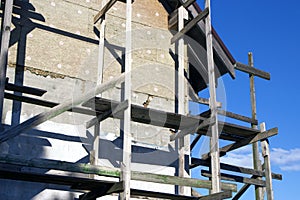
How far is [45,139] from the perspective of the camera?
8695mm

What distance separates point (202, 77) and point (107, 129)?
3.06m

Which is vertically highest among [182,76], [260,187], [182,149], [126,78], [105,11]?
[105,11]

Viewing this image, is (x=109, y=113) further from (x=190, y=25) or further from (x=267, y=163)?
(x=267, y=163)

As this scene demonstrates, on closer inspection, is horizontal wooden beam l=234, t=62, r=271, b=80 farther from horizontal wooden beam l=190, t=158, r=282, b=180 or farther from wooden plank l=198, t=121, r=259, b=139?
horizontal wooden beam l=190, t=158, r=282, b=180

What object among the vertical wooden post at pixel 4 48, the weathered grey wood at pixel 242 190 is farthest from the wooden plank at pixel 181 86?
the vertical wooden post at pixel 4 48

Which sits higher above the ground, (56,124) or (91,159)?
(56,124)

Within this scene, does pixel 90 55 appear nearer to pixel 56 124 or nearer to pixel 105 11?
pixel 105 11

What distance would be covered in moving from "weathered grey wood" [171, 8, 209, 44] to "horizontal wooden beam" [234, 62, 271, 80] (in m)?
1.43

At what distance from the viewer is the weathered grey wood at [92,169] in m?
6.64

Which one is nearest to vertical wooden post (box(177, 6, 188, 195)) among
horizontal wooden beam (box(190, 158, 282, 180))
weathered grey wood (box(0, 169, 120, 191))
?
horizontal wooden beam (box(190, 158, 282, 180))

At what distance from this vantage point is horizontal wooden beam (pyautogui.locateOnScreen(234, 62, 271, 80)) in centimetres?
1058

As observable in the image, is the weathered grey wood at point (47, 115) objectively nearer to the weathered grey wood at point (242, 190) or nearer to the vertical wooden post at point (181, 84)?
the vertical wooden post at point (181, 84)

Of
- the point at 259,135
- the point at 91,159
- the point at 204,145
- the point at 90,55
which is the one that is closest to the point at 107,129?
the point at 91,159

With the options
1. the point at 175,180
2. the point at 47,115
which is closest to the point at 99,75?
the point at 47,115
